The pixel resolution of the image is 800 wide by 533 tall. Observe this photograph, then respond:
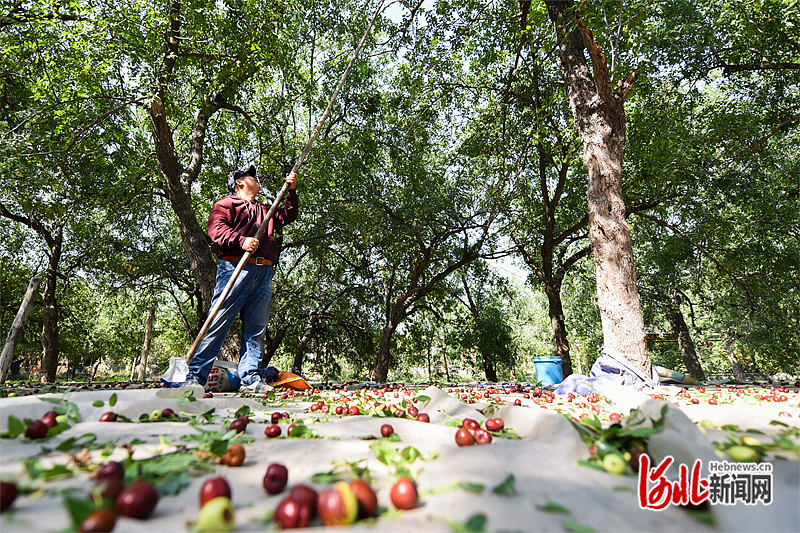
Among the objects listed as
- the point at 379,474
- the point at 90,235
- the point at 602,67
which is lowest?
the point at 379,474

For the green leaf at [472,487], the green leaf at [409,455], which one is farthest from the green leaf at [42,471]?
the green leaf at [472,487]

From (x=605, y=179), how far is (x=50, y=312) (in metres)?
16.4

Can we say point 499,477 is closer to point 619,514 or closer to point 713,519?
point 619,514

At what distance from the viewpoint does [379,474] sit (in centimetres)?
133

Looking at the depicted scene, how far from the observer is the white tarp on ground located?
3.12 ft

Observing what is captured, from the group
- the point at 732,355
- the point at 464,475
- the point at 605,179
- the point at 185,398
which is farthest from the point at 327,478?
the point at 732,355

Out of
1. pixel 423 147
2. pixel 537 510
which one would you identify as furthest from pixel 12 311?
pixel 537 510

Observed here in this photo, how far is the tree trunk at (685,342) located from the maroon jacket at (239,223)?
1561 centimetres

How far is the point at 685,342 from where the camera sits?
1509 centimetres

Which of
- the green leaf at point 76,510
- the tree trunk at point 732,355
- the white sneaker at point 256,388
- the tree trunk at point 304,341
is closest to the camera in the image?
the green leaf at point 76,510

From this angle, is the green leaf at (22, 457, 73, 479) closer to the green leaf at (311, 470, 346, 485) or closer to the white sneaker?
the green leaf at (311, 470, 346, 485)

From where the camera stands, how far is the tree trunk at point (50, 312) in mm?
12242

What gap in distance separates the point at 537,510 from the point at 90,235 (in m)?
13.4

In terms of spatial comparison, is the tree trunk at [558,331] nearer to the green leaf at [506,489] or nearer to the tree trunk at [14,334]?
the green leaf at [506,489]
